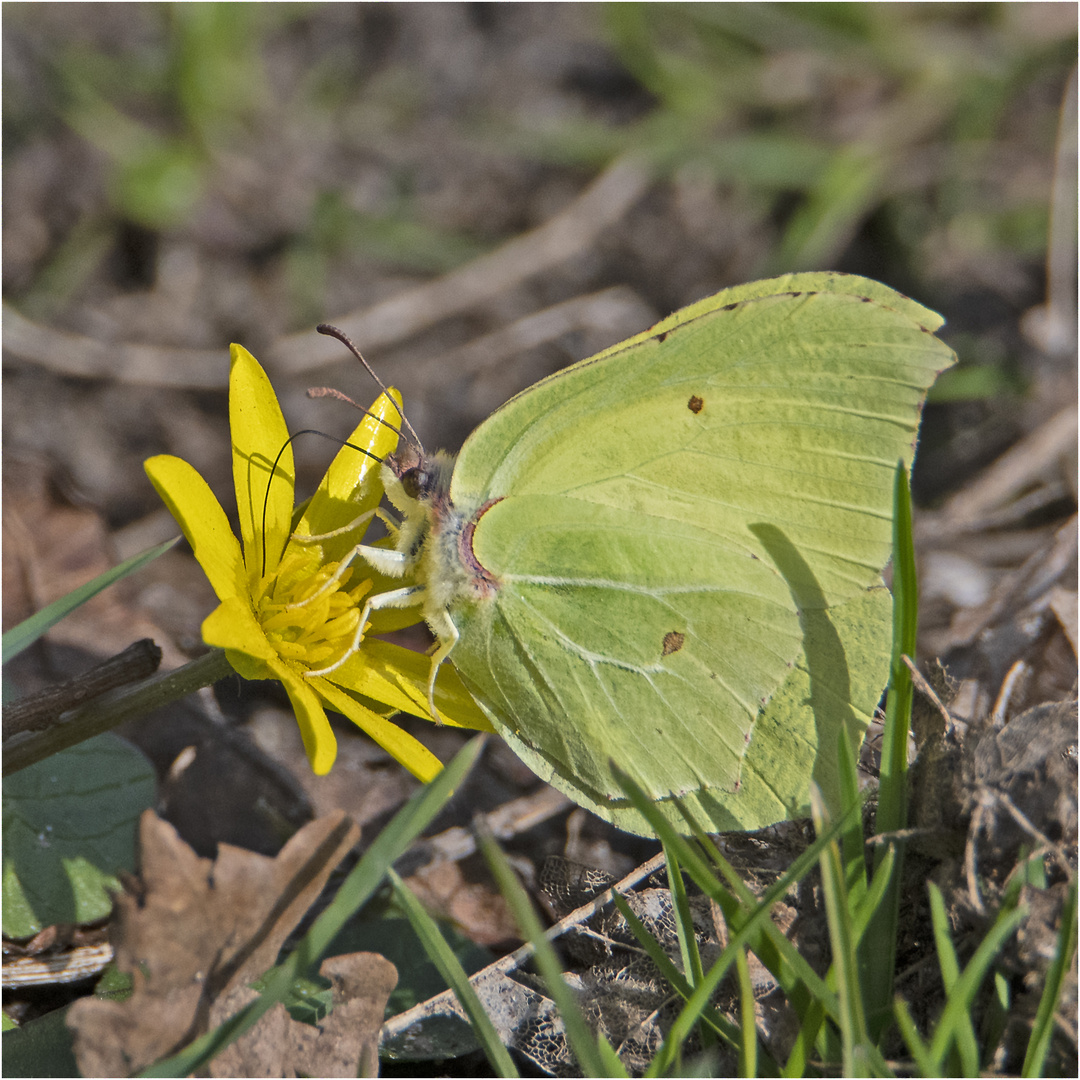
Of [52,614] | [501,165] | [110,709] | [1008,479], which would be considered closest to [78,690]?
[110,709]

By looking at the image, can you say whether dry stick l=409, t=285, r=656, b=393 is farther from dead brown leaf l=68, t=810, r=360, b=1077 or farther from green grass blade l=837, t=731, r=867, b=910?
green grass blade l=837, t=731, r=867, b=910

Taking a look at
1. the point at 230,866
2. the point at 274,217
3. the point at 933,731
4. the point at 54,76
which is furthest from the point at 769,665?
the point at 54,76

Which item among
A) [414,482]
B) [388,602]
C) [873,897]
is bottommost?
[873,897]

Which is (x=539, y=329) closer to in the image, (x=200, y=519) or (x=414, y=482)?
(x=414, y=482)

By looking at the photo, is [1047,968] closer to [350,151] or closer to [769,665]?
[769,665]

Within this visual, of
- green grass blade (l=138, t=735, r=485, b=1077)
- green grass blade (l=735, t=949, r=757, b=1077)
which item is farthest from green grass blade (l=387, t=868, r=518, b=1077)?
green grass blade (l=735, t=949, r=757, b=1077)

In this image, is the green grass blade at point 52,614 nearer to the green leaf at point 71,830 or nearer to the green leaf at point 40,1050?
the green leaf at point 71,830

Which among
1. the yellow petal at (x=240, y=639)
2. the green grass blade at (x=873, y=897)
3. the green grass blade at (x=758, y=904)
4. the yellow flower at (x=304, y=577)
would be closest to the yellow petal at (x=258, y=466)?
the yellow flower at (x=304, y=577)
